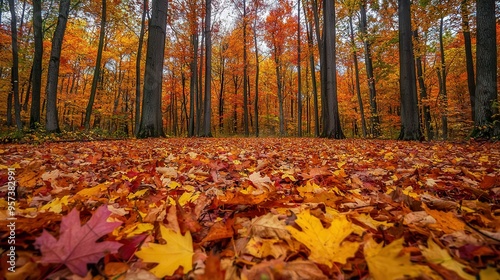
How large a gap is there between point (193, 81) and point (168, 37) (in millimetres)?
5350

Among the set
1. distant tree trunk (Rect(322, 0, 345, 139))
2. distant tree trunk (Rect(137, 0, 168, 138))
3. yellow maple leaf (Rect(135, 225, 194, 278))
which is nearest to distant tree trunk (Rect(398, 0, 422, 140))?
distant tree trunk (Rect(322, 0, 345, 139))

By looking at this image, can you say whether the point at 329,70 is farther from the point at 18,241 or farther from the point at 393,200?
the point at 18,241

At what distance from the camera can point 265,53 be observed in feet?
67.1

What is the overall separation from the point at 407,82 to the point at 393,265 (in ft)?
26.7

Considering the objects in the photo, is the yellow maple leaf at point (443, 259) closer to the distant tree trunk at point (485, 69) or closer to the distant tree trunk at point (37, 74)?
the distant tree trunk at point (485, 69)

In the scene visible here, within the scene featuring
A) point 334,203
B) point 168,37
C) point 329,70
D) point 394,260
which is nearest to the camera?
point 394,260

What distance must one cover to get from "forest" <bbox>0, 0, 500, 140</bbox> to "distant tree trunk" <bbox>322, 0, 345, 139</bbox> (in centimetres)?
4

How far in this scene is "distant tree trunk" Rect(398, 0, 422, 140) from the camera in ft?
23.7

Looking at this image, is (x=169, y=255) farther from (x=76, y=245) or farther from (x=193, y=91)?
(x=193, y=91)

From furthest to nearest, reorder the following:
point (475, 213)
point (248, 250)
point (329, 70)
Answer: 1. point (329, 70)
2. point (475, 213)
3. point (248, 250)

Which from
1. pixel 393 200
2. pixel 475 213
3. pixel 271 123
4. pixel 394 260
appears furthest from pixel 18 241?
pixel 271 123

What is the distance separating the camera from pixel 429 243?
0.71 meters

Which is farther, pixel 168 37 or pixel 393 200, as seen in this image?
pixel 168 37

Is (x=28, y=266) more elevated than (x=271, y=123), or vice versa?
(x=271, y=123)
